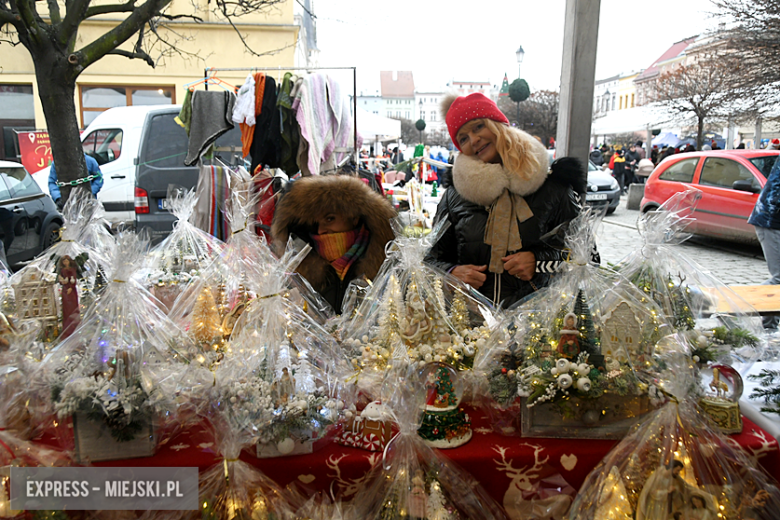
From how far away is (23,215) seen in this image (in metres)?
6.20

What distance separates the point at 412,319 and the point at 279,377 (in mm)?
529

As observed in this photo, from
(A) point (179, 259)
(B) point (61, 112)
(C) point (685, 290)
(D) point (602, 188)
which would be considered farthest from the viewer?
(D) point (602, 188)

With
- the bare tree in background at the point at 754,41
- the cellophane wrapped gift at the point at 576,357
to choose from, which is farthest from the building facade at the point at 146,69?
the cellophane wrapped gift at the point at 576,357

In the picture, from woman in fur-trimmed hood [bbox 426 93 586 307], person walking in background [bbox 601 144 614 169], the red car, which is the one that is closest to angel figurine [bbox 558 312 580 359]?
woman in fur-trimmed hood [bbox 426 93 586 307]

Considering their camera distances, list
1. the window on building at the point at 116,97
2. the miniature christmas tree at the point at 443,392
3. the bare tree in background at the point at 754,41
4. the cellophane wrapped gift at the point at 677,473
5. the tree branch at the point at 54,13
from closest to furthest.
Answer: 1. the cellophane wrapped gift at the point at 677,473
2. the miniature christmas tree at the point at 443,392
3. the tree branch at the point at 54,13
4. the bare tree in background at the point at 754,41
5. the window on building at the point at 116,97

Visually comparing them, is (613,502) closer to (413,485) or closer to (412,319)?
(413,485)

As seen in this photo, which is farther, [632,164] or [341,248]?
[632,164]

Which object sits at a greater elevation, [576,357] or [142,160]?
[142,160]

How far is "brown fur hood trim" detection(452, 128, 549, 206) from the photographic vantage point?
2.58 m

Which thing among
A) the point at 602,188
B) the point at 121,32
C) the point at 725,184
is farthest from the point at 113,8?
the point at 602,188

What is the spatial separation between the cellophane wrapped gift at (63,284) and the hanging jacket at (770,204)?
16.8 feet

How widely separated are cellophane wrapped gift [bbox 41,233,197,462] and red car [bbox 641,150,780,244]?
7.89 metres

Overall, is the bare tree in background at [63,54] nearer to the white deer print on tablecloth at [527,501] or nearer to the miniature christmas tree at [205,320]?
the miniature christmas tree at [205,320]

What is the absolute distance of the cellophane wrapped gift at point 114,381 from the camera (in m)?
1.52
